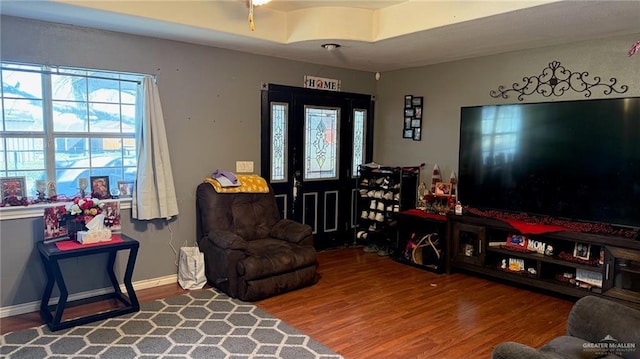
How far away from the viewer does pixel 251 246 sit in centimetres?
416

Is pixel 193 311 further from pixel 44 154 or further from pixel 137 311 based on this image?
pixel 44 154

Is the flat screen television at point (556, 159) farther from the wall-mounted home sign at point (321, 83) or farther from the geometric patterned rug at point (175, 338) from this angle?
the geometric patterned rug at point (175, 338)

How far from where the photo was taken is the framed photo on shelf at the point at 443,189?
5.03m

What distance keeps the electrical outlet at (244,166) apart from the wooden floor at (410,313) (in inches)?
53.9

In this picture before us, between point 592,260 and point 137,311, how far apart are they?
3.86 m

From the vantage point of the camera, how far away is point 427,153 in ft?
17.8

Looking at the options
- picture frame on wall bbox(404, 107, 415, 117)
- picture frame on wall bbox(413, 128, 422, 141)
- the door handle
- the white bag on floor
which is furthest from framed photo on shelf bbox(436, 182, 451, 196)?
the white bag on floor

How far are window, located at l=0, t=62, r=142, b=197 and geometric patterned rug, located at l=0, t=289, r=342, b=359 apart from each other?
122 cm

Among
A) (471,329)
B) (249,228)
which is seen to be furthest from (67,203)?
(471,329)

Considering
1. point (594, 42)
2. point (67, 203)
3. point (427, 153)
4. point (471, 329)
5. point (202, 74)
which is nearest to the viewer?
point (471, 329)

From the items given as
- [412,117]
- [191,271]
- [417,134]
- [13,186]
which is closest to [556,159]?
[417,134]

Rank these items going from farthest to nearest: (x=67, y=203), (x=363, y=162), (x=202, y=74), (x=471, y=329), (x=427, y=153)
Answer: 1. (x=363, y=162)
2. (x=427, y=153)
3. (x=202, y=74)
4. (x=67, y=203)
5. (x=471, y=329)

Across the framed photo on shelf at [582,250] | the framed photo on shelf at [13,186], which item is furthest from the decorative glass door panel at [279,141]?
the framed photo on shelf at [582,250]

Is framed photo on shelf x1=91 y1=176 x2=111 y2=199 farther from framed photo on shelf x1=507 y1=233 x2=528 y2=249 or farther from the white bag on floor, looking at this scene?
framed photo on shelf x1=507 y1=233 x2=528 y2=249
